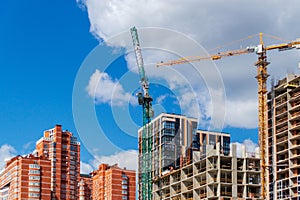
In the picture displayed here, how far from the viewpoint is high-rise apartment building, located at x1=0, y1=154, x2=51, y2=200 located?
11306 centimetres

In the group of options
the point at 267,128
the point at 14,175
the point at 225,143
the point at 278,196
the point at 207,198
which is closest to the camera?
the point at 207,198

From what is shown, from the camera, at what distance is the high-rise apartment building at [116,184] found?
417 feet

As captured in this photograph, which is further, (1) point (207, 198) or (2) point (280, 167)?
(2) point (280, 167)

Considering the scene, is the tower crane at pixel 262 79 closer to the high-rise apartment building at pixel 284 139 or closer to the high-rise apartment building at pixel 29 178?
the high-rise apartment building at pixel 284 139

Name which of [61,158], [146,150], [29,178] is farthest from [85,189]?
[146,150]

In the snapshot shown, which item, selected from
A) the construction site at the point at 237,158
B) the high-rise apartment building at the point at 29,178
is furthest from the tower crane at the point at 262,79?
the high-rise apartment building at the point at 29,178

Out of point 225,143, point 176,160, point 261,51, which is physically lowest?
point 176,160

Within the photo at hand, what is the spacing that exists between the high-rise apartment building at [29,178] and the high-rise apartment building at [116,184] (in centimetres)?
1551

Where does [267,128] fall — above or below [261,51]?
below

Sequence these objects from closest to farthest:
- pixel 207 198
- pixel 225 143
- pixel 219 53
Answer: pixel 207 198
pixel 219 53
pixel 225 143

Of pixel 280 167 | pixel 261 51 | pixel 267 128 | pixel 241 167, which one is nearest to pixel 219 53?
pixel 261 51

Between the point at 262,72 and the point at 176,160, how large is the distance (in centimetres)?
1926

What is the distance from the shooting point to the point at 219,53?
3740 inches

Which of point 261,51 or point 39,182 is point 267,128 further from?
point 39,182
